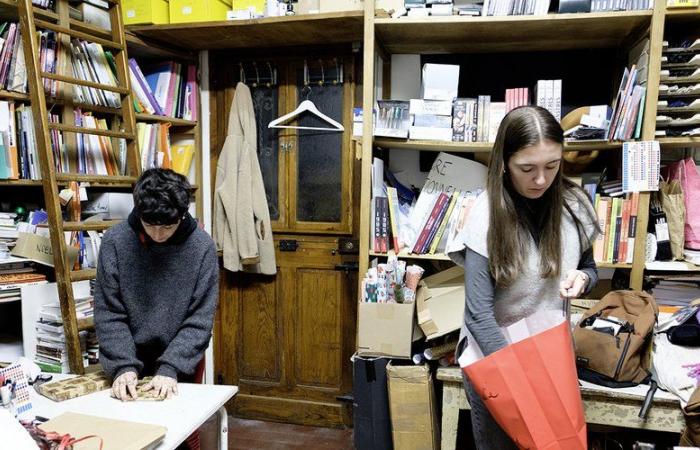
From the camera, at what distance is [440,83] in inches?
92.7

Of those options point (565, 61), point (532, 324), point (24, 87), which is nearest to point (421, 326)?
point (532, 324)

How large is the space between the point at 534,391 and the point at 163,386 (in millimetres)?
1090

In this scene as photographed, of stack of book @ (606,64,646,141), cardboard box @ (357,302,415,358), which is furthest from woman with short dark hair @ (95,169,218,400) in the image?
stack of book @ (606,64,646,141)

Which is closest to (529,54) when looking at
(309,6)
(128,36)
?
(309,6)

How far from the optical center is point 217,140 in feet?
10.2

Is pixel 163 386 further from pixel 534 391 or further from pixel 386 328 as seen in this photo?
pixel 534 391

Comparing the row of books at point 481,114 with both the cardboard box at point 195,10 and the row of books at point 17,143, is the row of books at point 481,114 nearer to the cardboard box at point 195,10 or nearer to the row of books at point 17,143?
the cardboard box at point 195,10

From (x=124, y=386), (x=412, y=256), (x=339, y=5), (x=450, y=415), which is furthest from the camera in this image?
(x=339, y=5)

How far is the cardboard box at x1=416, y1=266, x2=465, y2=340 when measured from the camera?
220 cm

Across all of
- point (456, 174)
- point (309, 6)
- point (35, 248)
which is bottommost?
point (35, 248)

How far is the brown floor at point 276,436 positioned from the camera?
270cm

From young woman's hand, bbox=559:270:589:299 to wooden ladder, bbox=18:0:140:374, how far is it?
74.8 inches

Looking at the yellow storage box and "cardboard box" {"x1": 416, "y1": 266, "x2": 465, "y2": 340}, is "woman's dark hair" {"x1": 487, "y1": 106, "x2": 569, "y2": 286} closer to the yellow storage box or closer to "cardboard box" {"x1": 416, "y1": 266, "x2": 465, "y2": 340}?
"cardboard box" {"x1": 416, "y1": 266, "x2": 465, "y2": 340}

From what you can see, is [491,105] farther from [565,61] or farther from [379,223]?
[379,223]
